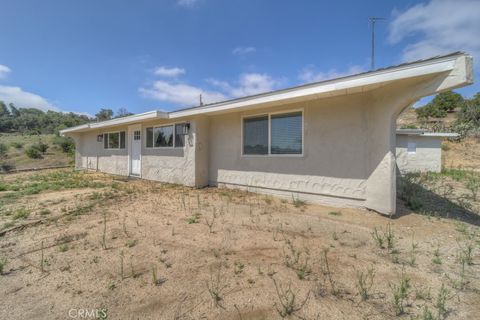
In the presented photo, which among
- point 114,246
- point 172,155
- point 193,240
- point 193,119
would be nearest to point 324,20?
point 193,119

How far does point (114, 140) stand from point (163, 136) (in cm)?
501

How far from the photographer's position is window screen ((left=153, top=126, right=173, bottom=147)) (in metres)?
8.99

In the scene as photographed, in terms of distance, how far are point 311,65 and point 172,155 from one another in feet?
28.9

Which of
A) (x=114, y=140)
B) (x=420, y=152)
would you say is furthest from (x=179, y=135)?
(x=420, y=152)

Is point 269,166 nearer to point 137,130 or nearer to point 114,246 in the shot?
point 114,246

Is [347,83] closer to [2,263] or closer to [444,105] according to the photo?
[2,263]

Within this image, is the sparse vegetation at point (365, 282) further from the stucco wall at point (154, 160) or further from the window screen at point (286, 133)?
the stucco wall at point (154, 160)

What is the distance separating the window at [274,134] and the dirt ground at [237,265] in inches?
76.2

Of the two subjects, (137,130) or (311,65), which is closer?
(137,130)

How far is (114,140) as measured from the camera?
12.5 meters

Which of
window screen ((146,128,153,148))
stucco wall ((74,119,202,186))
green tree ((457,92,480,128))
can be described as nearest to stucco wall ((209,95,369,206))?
stucco wall ((74,119,202,186))

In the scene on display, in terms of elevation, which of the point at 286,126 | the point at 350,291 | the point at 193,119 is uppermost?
the point at 193,119

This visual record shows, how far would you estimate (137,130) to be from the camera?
10.7 m

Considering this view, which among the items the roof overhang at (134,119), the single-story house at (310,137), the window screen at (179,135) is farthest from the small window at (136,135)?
the window screen at (179,135)
